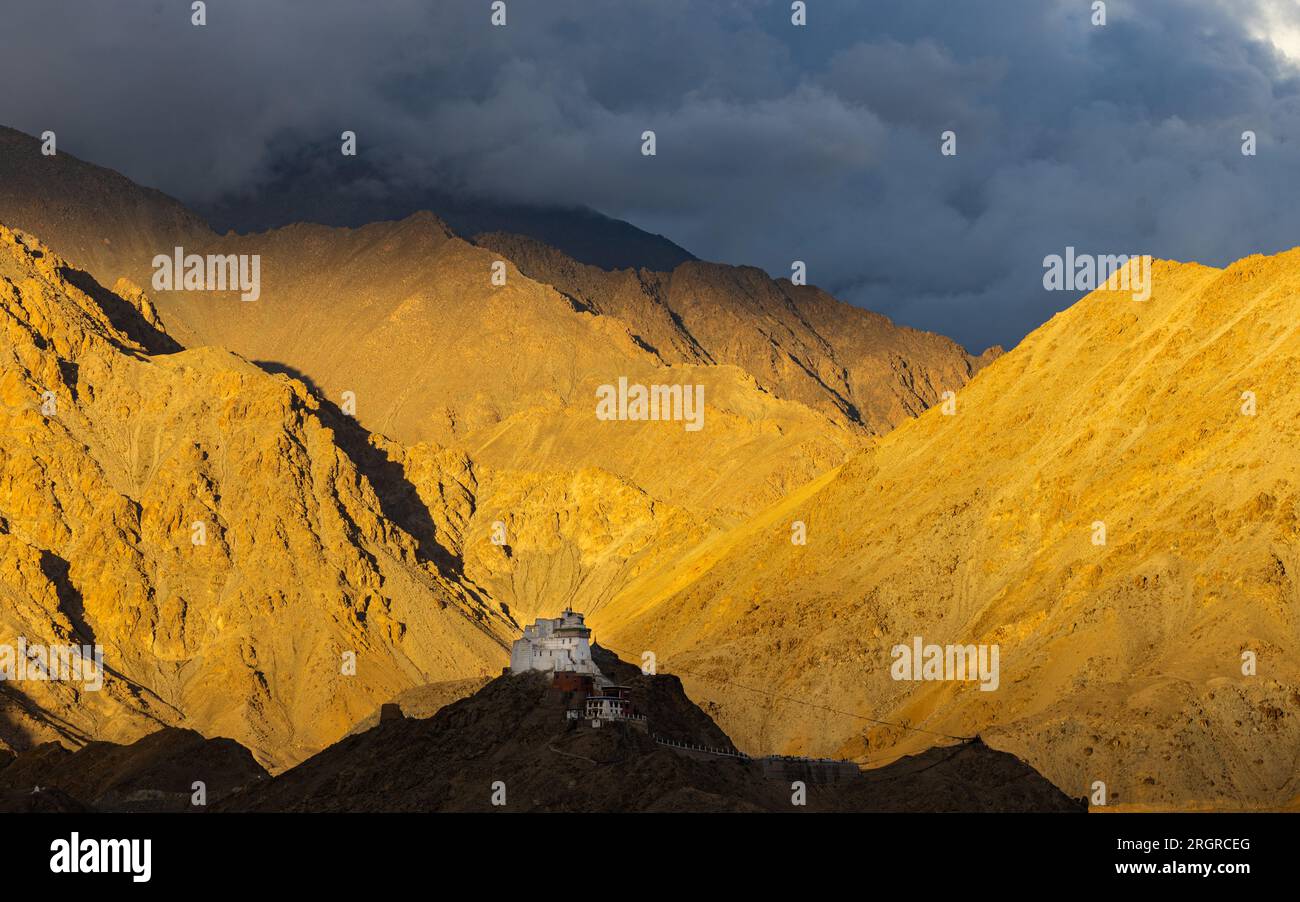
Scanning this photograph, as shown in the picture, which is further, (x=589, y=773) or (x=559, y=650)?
(x=559, y=650)

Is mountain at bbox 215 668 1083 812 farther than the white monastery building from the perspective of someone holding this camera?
No

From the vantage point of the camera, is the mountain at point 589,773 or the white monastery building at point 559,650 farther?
the white monastery building at point 559,650

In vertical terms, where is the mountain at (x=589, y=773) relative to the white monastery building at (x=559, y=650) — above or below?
below

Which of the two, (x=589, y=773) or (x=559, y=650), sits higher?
(x=559, y=650)

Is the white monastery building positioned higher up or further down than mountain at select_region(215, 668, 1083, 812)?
Result: higher up
